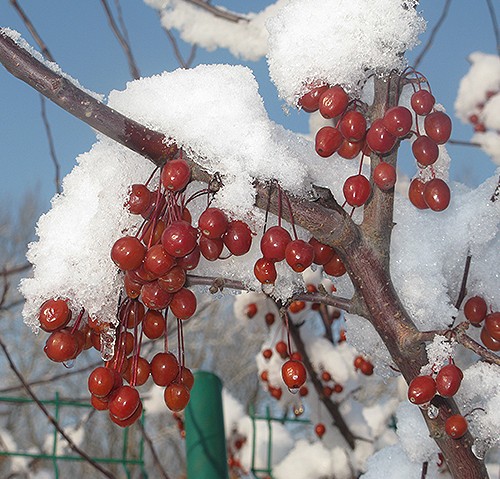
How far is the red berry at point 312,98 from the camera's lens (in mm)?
917

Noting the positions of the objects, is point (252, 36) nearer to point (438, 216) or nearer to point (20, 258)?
point (438, 216)

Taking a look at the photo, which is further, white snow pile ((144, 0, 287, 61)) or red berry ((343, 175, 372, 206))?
white snow pile ((144, 0, 287, 61))

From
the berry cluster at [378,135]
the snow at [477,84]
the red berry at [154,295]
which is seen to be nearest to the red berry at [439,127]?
the berry cluster at [378,135]

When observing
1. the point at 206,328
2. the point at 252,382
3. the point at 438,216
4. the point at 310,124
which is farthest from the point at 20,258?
the point at 438,216

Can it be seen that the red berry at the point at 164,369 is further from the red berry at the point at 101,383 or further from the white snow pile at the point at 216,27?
the white snow pile at the point at 216,27

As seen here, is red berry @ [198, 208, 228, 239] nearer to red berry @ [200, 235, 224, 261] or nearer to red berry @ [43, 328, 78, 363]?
red berry @ [200, 235, 224, 261]

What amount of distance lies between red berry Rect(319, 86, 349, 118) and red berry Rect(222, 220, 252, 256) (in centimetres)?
21

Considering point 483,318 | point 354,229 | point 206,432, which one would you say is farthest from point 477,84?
point 354,229

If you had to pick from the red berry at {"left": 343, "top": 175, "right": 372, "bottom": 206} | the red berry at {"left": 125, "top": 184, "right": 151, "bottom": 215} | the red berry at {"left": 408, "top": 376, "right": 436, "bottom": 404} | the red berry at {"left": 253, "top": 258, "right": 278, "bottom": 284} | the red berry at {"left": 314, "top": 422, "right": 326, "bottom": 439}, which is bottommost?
the red berry at {"left": 408, "top": 376, "right": 436, "bottom": 404}

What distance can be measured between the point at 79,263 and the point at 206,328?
11.3 m

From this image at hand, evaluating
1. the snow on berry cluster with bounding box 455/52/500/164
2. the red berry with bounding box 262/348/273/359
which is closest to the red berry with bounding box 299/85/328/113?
the red berry with bounding box 262/348/273/359

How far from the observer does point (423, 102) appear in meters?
0.93

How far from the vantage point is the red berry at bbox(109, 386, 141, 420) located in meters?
0.80

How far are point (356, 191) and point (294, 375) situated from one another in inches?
11.2
